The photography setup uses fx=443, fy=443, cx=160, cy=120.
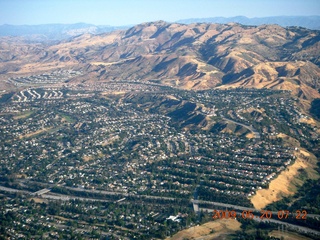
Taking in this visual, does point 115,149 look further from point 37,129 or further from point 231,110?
point 231,110

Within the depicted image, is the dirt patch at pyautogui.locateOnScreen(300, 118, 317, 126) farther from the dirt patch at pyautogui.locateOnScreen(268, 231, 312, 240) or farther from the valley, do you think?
the dirt patch at pyautogui.locateOnScreen(268, 231, 312, 240)

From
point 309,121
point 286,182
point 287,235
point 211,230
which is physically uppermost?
point 287,235

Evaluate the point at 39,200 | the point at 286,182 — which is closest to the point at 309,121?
the point at 286,182

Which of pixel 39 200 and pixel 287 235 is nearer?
pixel 287 235

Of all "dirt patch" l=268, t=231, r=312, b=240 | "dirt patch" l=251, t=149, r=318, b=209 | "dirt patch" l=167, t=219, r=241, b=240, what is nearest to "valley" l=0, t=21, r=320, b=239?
"dirt patch" l=251, t=149, r=318, b=209
